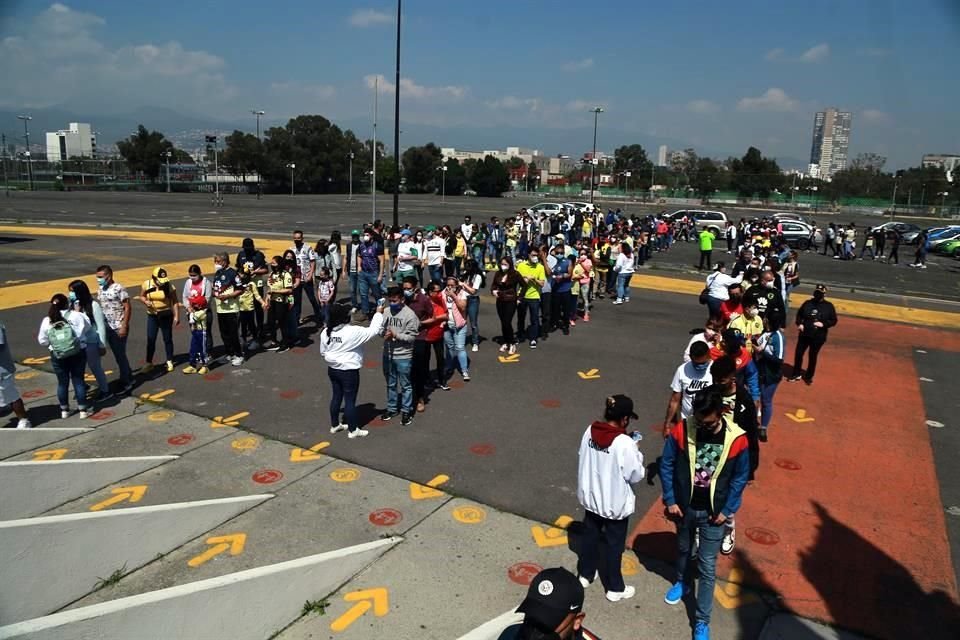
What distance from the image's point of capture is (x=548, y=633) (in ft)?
7.78

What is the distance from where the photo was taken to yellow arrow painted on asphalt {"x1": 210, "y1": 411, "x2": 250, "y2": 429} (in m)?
7.85

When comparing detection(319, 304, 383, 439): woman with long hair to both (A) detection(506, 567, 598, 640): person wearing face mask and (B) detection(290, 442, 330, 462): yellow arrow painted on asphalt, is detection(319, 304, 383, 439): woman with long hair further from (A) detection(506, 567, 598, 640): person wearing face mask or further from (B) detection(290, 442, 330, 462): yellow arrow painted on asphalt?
(A) detection(506, 567, 598, 640): person wearing face mask

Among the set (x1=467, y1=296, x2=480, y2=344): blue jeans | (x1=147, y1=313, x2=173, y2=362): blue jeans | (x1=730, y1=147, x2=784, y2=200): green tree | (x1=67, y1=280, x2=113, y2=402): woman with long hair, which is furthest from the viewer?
(x1=730, y1=147, x2=784, y2=200): green tree

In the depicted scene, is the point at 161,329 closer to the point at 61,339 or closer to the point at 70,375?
the point at 70,375

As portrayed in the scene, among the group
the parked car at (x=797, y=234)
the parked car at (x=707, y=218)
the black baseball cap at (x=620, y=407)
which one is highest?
the parked car at (x=707, y=218)

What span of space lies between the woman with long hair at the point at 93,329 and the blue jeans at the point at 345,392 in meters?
3.39

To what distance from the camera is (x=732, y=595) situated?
4.83 metres

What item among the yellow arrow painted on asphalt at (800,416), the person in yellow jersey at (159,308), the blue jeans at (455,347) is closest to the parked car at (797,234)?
the yellow arrow painted on asphalt at (800,416)

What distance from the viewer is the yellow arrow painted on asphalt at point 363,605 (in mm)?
4395

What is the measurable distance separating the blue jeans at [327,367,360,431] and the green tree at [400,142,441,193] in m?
102

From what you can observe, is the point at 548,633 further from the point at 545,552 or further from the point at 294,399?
the point at 294,399

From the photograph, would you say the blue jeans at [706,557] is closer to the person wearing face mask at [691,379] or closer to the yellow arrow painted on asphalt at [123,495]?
the person wearing face mask at [691,379]

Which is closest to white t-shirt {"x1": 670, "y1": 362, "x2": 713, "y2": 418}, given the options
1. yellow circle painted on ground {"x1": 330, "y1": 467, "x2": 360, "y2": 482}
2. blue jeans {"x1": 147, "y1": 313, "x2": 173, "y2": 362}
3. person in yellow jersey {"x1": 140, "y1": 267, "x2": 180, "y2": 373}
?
yellow circle painted on ground {"x1": 330, "y1": 467, "x2": 360, "y2": 482}

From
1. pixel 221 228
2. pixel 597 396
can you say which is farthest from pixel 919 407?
pixel 221 228
